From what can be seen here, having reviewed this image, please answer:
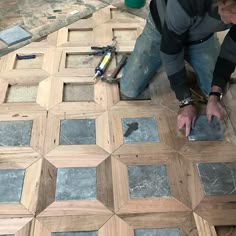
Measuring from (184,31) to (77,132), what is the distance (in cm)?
57

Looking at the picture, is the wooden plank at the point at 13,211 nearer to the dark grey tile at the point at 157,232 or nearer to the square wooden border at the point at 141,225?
the square wooden border at the point at 141,225

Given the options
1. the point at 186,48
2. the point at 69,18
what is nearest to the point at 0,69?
the point at 69,18

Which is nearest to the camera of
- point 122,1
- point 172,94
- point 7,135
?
point 7,135

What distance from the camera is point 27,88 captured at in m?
1.55

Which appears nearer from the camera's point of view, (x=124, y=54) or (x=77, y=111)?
(x=77, y=111)

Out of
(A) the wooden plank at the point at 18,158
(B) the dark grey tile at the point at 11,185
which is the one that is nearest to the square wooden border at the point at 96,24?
(A) the wooden plank at the point at 18,158

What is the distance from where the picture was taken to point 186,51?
1.55 m

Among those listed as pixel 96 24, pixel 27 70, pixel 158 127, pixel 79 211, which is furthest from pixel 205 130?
pixel 96 24

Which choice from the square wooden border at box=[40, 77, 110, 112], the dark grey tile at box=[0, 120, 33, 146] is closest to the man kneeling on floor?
the square wooden border at box=[40, 77, 110, 112]

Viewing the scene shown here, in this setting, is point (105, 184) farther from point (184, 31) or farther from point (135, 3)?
point (135, 3)

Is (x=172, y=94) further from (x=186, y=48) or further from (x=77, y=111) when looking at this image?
(x=77, y=111)

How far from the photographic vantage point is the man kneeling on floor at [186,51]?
1137mm

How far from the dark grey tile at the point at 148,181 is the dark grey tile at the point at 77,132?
0.73ft

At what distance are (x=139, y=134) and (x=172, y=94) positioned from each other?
309 mm
